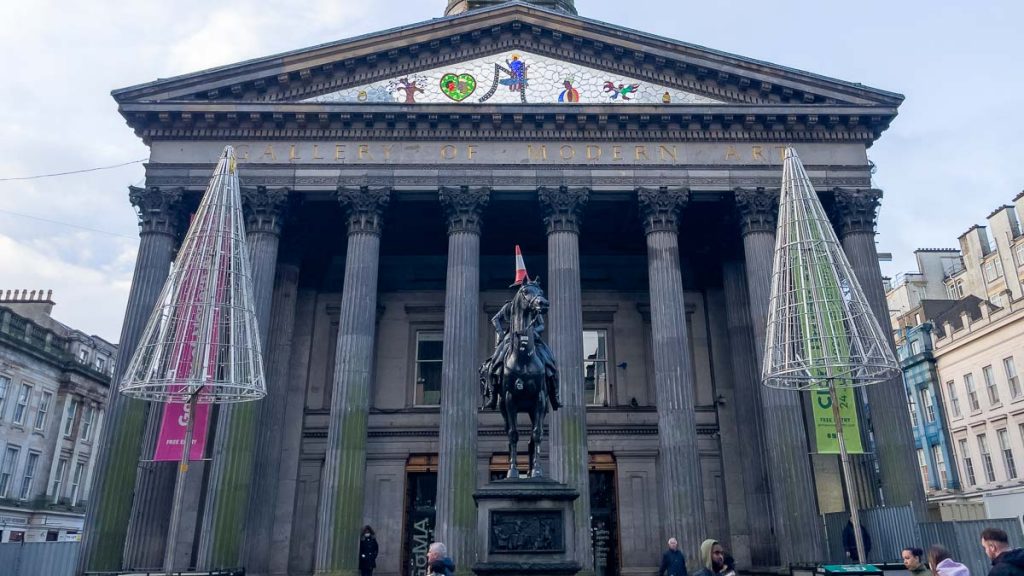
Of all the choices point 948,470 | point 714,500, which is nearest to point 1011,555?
point 714,500

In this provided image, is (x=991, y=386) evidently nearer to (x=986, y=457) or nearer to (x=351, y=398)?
(x=986, y=457)

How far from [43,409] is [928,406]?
2078 inches

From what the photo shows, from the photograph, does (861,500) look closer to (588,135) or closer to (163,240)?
(588,135)

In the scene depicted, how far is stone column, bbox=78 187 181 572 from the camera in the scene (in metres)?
19.2

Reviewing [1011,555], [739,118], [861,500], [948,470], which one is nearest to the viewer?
[1011,555]

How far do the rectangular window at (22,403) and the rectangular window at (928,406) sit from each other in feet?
172

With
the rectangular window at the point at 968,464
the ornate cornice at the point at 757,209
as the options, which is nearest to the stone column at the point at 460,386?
the ornate cornice at the point at 757,209

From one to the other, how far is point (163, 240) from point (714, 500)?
19264mm

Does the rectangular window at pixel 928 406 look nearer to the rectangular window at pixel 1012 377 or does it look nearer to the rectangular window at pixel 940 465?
the rectangular window at pixel 940 465

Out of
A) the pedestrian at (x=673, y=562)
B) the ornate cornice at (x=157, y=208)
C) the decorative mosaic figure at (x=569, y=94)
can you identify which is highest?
the decorative mosaic figure at (x=569, y=94)

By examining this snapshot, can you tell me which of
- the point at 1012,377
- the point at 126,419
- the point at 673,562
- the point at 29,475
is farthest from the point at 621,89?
the point at 29,475

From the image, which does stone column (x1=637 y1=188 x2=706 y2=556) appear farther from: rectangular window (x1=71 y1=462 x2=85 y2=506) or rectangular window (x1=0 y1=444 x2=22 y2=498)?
rectangular window (x1=71 y1=462 x2=85 y2=506)

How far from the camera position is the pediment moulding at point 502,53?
23047 mm

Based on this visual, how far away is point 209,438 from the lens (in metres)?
22.4
